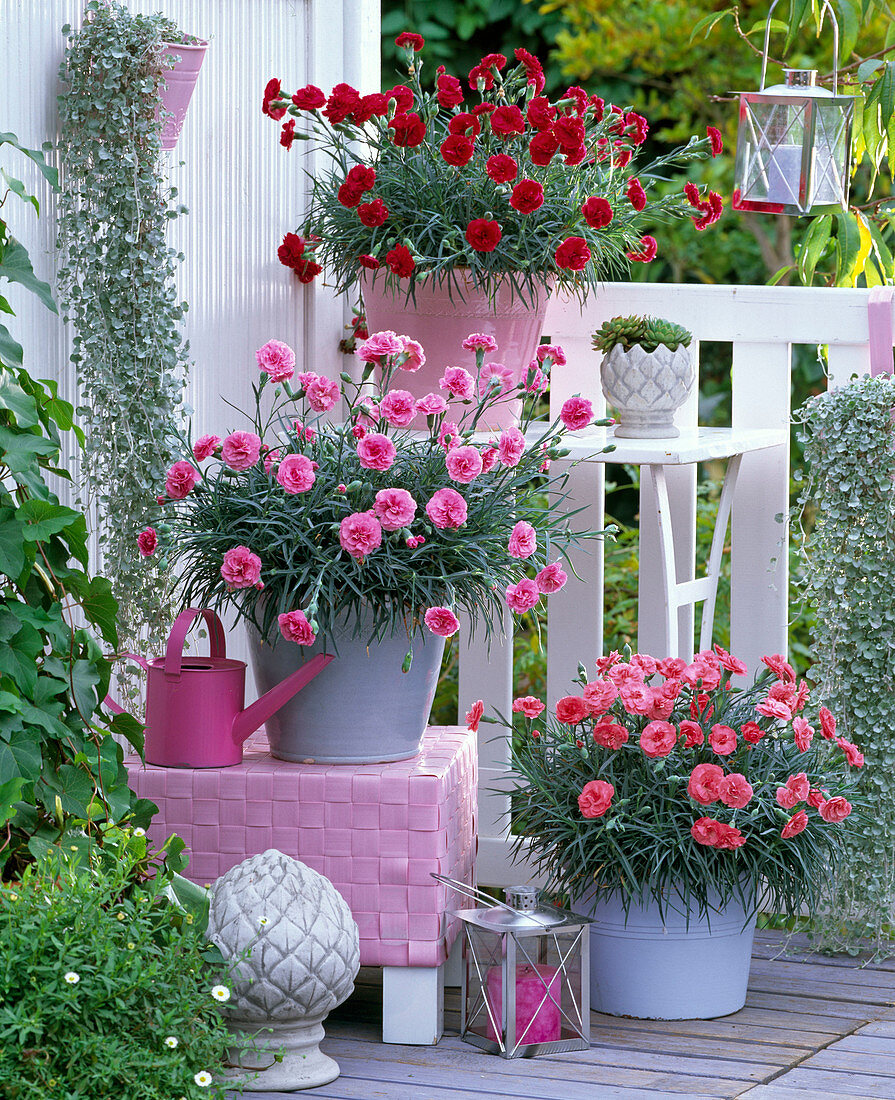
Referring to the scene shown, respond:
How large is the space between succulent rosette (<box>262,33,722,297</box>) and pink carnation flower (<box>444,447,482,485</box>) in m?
0.47

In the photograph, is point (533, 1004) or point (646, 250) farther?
point (646, 250)

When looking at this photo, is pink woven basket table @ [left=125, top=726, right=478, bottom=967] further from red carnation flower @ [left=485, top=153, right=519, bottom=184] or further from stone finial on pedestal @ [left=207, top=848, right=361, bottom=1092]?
red carnation flower @ [left=485, top=153, right=519, bottom=184]

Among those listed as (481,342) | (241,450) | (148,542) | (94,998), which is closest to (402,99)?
(481,342)

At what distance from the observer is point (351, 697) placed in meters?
2.04

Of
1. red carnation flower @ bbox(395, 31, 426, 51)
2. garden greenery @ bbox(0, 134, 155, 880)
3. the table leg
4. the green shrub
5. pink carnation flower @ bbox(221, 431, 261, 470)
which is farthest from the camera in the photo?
red carnation flower @ bbox(395, 31, 426, 51)

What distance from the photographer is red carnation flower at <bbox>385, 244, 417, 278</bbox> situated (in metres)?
2.25

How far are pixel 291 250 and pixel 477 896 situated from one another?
3.49 feet

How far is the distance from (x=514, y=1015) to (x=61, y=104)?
1.28 metres

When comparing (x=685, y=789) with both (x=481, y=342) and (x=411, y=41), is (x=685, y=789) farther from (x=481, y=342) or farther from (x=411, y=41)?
(x=411, y=41)

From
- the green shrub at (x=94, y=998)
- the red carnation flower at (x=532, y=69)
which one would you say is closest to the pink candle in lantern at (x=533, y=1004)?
the green shrub at (x=94, y=998)

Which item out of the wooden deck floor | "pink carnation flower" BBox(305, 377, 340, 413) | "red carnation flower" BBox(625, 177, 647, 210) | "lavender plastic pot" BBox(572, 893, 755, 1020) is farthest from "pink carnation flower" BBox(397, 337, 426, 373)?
the wooden deck floor

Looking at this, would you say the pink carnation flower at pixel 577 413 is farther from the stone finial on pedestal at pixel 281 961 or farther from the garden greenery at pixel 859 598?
the stone finial on pedestal at pixel 281 961

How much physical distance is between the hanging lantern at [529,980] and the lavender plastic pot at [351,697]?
0.21 m

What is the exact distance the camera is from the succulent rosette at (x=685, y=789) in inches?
81.0
